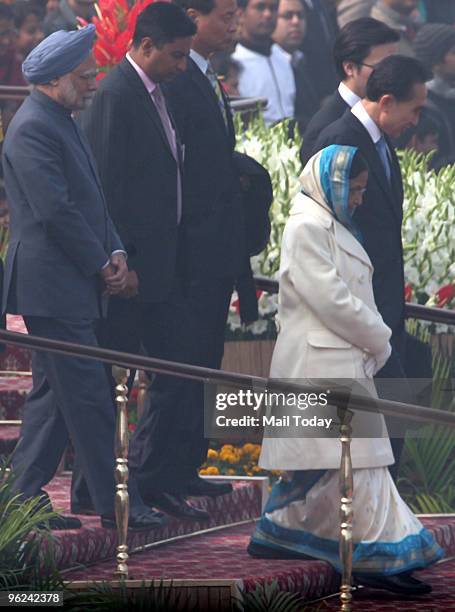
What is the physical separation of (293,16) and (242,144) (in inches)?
108

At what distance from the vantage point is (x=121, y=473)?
29.7 ft

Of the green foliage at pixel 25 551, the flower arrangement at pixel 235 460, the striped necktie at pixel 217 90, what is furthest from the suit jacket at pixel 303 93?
the green foliage at pixel 25 551

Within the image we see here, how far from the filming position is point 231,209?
10359 mm

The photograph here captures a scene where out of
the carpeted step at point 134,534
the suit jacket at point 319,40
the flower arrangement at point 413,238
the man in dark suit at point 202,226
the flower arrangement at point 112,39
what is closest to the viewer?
the carpeted step at point 134,534

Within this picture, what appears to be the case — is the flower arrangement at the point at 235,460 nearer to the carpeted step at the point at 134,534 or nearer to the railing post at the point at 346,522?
the carpeted step at the point at 134,534

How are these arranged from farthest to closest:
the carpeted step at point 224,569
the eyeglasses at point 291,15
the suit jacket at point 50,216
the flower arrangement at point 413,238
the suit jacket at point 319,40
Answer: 1. the eyeglasses at point 291,15
2. the suit jacket at point 319,40
3. the flower arrangement at point 413,238
4. the suit jacket at point 50,216
5. the carpeted step at point 224,569

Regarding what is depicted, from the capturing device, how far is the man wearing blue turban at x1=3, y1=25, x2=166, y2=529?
30.7ft

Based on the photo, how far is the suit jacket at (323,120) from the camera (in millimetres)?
10414

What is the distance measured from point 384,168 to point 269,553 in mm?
1906

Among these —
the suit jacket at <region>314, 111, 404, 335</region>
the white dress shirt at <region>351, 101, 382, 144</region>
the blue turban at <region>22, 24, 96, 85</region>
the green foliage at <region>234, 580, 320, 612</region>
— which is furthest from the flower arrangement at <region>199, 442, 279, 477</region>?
the blue turban at <region>22, 24, 96, 85</region>

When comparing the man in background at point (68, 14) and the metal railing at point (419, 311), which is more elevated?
the man in background at point (68, 14)

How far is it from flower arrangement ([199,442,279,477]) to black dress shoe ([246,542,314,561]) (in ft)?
6.29

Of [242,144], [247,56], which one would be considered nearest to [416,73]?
[242,144]

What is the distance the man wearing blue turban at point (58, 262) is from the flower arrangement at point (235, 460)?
203 cm
